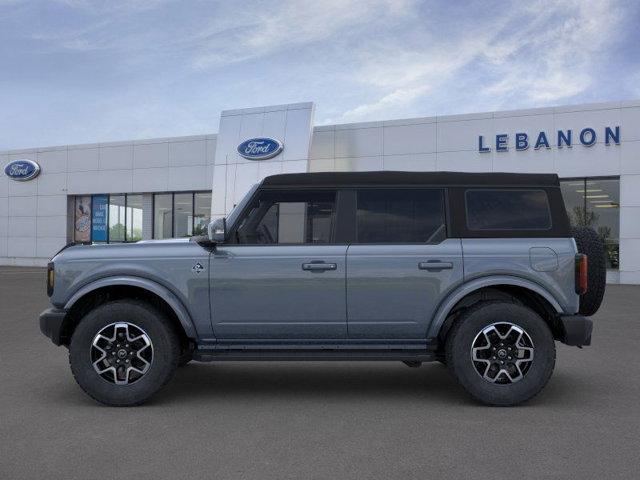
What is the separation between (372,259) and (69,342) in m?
2.66

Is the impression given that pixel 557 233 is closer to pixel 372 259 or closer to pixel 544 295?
pixel 544 295

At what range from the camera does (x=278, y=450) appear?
399 cm

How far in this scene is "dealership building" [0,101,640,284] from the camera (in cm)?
2180

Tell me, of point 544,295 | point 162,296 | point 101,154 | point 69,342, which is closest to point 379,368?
point 544,295

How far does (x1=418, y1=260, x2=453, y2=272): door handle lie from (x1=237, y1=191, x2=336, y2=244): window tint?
791 millimetres

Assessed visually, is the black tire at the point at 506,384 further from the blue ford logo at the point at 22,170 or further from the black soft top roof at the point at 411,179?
the blue ford logo at the point at 22,170

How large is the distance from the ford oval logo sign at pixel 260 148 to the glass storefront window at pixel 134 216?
303 inches

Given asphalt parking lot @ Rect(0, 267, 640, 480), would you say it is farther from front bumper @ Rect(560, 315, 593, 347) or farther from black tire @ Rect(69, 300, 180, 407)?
front bumper @ Rect(560, 315, 593, 347)

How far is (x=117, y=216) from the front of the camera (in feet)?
102

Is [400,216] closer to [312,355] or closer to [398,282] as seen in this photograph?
[398,282]

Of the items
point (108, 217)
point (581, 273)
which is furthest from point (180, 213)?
point (581, 273)

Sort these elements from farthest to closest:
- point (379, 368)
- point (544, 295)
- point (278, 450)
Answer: point (379, 368)
point (544, 295)
point (278, 450)

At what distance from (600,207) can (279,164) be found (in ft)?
38.4

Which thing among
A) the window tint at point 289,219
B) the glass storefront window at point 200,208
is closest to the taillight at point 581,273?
the window tint at point 289,219
